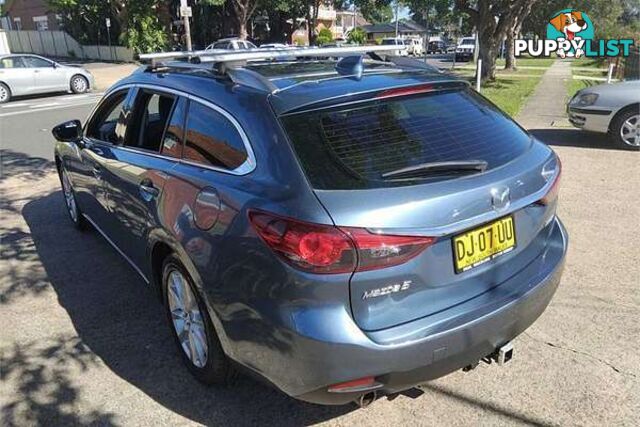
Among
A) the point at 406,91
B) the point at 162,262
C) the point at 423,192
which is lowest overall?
the point at 162,262

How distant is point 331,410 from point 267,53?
2129 mm

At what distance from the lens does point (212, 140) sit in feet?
9.09

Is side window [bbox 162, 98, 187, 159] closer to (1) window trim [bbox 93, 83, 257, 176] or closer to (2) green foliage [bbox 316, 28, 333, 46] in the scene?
(1) window trim [bbox 93, 83, 257, 176]

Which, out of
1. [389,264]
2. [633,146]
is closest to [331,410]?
[389,264]

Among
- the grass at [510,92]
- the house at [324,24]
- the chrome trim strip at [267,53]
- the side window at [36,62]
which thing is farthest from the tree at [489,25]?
the house at [324,24]

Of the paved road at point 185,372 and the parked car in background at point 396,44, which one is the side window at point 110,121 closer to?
the paved road at point 185,372

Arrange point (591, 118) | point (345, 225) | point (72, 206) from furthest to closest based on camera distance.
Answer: point (591, 118) → point (72, 206) → point (345, 225)

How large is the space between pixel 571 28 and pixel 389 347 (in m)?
32.9

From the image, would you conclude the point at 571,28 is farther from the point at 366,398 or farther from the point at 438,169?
the point at 366,398

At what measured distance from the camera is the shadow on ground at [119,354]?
112 inches

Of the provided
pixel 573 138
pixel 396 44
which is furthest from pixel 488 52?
pixel 396 44

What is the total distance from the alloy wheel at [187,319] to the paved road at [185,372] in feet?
0.64

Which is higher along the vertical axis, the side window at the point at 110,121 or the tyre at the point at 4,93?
the side window at the point at 110,121

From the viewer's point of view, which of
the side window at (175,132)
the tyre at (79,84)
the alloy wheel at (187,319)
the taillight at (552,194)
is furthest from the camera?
the tyre at (79,84)
